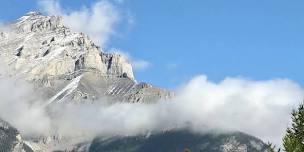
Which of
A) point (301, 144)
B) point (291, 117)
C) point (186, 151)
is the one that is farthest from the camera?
point (186, 151)

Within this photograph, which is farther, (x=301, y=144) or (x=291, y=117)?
(x=291, y=117)

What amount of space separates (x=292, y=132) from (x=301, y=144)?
2632 mm

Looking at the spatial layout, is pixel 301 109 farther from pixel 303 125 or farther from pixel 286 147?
pixel 286 147

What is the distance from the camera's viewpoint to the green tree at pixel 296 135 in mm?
50781

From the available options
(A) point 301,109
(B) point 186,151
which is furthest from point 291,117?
(B) point 186,151

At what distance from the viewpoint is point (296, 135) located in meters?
53.5

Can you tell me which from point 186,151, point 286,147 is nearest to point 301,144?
point 286,147

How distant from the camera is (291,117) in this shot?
54500 mm

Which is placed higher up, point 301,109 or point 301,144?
point 301,109

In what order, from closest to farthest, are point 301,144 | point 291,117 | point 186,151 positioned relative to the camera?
point 301,144, point 291,117, point 186,151

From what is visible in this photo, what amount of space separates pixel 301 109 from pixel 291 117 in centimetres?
111

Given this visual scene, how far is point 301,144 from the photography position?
5116 centimetres

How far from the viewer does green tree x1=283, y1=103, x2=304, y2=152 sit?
50781mm

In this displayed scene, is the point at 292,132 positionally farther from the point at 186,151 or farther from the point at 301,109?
the point at 186,151
